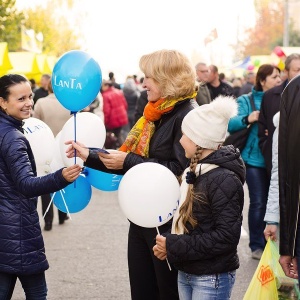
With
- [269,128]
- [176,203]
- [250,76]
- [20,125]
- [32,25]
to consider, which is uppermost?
[20,125]

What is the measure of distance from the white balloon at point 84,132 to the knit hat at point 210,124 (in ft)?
3.83

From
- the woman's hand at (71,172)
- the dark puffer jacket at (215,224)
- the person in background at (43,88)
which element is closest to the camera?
the dark puffer jacket at (215,224)

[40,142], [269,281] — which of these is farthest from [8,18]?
[269,281]

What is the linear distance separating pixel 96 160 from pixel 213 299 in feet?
3.60

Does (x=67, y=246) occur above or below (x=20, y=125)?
below

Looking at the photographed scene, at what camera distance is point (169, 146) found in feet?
13.7

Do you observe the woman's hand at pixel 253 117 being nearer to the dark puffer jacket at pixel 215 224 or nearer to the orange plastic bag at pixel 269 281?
the orange plastic bag at pixel 269 281

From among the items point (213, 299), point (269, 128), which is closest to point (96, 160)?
point (213, 299)

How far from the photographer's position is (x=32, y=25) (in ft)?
180

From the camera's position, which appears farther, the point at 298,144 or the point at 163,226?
the point at 163,226

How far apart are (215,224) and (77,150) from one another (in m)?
1.10

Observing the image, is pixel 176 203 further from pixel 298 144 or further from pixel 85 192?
pixel 85 192

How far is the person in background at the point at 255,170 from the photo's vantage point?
296 inches

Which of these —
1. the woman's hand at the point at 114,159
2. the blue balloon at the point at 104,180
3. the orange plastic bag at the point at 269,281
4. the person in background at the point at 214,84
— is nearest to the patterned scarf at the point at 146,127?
the woman's hand at the point at 114,159
